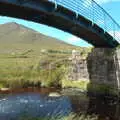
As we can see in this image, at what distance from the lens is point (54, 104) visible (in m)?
41.0

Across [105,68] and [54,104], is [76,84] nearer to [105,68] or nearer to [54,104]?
[105,68]

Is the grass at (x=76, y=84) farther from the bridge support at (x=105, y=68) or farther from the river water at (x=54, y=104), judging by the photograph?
the river water at (x=54, y=104)

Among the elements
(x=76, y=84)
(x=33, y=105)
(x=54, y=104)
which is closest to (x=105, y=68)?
(x=76, y=84)

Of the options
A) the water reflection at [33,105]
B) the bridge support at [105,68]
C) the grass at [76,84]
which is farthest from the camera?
the grass at [76,84]

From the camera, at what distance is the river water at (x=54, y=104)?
116 feet

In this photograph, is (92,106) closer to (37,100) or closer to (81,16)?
(37,100)

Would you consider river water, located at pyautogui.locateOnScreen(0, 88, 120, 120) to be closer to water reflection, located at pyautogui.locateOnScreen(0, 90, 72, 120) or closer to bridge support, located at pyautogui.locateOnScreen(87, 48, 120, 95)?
water reflection, located at pyautogui.locateOnScreen(0, 90, 72, 120)

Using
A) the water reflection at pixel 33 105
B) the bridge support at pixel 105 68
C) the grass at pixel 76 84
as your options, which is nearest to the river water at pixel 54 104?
the water reflection at pixel 33 105

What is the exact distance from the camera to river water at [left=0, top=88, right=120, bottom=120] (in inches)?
1391

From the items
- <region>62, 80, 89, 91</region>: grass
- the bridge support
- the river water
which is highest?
the bridge support

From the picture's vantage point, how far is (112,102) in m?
44.5

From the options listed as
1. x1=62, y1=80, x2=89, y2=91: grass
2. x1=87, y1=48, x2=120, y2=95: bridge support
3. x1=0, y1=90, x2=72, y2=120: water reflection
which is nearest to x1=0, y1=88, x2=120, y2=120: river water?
x1=0, y1=90, x2=72, y2=120: water reflection

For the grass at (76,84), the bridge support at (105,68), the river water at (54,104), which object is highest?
the bridge support at (105,68)

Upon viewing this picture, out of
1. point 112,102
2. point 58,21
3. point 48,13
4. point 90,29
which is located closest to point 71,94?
point 112,102
